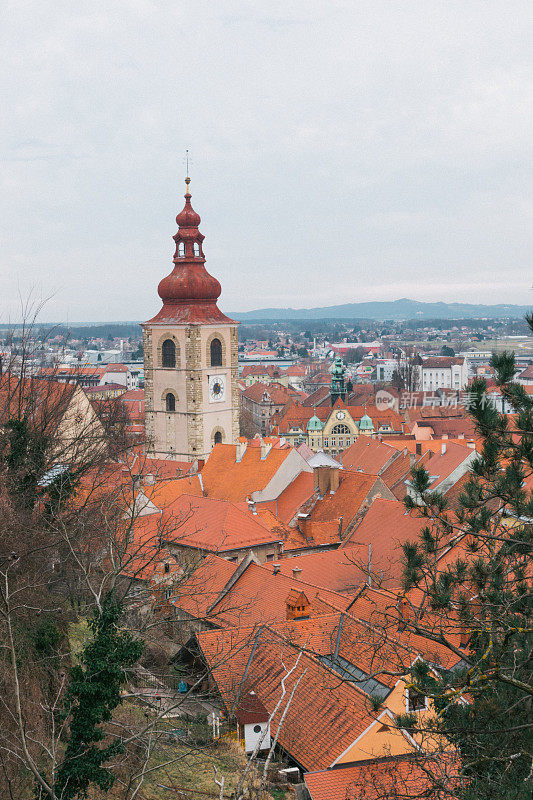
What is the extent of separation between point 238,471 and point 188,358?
8447 millimetres

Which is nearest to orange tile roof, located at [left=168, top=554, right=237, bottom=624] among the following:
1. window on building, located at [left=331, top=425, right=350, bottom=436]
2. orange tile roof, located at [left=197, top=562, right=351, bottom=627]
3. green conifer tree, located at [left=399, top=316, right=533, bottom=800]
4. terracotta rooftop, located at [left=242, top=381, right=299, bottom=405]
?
orange tile roof, located at [left=197, top=562, right=351, bottom=627]

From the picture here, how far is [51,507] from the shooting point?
17.2m

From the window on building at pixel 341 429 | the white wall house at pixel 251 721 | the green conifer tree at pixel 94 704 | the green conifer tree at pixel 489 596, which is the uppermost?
the green conifer tree at pixel 489 596

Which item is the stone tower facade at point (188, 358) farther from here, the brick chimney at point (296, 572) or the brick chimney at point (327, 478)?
the brick chimney at point (296, 572)

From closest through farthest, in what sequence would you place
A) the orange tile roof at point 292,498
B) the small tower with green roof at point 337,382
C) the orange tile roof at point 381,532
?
1. the orange tile roof at point 381,532
2. the orange tile roof at point 292,498
3. the small tower with green roof at point 337,382

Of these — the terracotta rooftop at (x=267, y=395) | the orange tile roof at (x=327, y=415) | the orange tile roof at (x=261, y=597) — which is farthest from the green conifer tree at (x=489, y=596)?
the terracotta rooftop at (x=267, y=395)

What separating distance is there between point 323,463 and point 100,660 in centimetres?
2425

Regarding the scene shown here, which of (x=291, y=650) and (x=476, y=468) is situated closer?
(x=476, y=468)

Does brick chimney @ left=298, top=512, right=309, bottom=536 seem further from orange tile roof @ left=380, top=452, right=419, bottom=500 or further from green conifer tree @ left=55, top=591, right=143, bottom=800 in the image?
green conifer tree @ left=55, top=591, right=143, bottom=800

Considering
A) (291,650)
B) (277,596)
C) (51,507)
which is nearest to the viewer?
(51,507)

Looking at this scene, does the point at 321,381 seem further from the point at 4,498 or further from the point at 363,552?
the point at 4,498

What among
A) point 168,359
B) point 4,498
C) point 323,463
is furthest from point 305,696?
point 168,359

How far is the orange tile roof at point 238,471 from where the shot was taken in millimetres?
39125

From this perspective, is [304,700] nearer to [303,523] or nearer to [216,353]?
[303,523]
